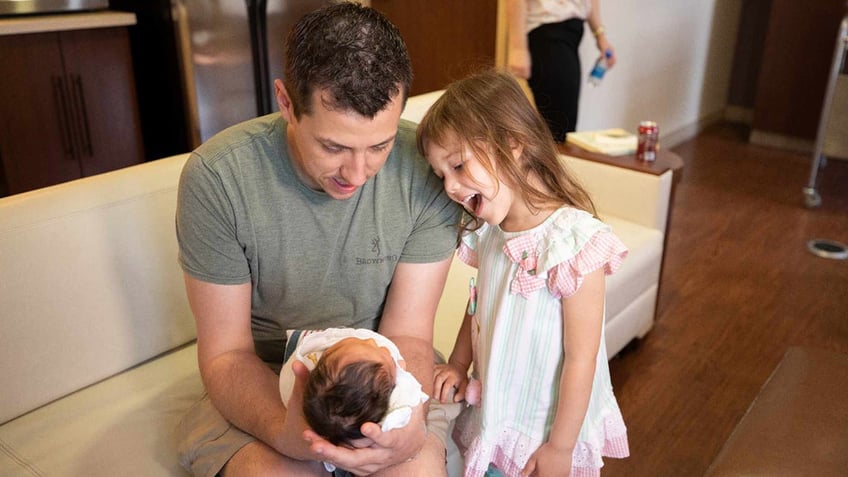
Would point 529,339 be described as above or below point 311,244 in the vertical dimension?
below

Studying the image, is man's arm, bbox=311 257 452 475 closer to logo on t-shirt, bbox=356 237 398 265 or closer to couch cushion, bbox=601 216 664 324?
logo on t-shirt, bbox=356 237 398 265

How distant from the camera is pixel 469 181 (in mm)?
1225

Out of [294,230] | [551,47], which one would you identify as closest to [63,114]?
[551,47]

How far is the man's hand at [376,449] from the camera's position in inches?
42.4

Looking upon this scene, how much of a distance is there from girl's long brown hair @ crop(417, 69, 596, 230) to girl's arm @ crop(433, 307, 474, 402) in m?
0.32

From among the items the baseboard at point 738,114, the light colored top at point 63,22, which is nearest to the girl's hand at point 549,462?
the light colored top at point 63,22

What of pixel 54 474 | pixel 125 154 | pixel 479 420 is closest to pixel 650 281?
pixel 479 420

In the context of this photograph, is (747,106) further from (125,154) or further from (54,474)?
(54,474)

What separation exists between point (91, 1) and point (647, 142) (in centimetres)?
231

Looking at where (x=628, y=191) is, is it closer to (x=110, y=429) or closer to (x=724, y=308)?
(x=724, y=308)

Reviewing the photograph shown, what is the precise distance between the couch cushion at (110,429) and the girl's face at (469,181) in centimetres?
70

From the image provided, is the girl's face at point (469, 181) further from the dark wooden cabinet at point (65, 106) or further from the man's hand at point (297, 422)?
the dark wooden cabinet at point (65, 106)

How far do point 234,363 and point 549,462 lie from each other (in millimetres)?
580

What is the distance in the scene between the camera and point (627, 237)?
236cm
